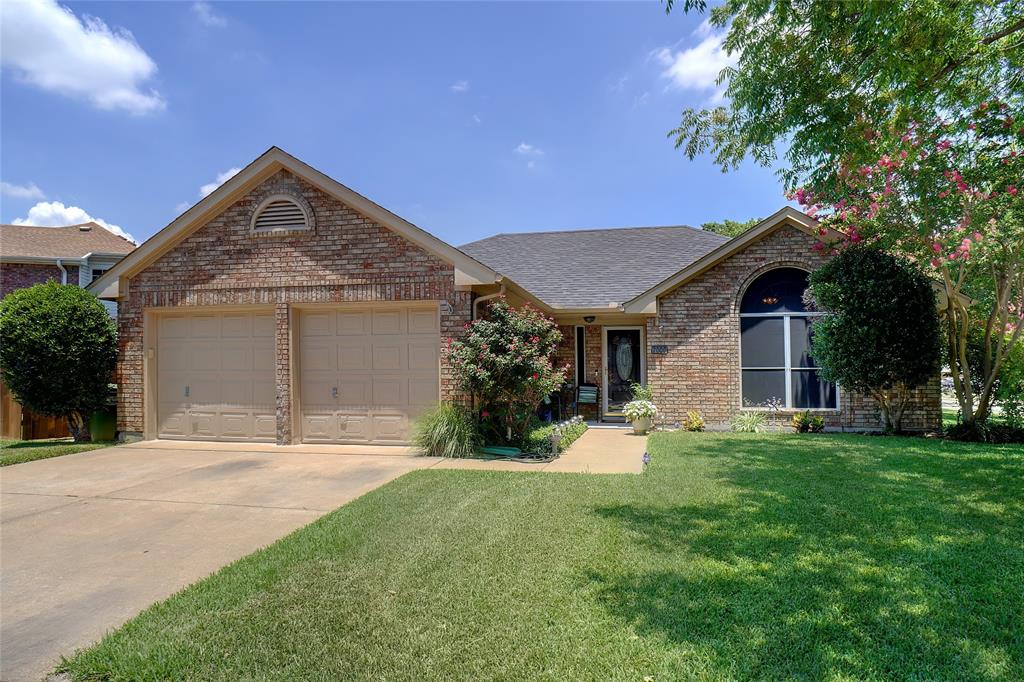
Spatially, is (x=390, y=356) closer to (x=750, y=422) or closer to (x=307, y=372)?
(x=307, y=372)

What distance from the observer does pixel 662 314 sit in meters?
11.7

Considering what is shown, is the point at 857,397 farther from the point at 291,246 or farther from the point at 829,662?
the point at 291,246

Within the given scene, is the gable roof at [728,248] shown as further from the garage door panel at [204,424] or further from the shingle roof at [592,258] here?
the garage door panel at [204,424]

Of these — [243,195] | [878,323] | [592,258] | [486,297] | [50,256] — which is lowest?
[878,323]

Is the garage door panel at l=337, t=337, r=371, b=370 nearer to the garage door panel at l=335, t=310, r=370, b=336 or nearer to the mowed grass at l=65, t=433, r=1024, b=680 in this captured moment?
the garage door panel at l=335, t=310, r=370, b=336

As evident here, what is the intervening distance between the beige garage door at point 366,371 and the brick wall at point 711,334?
5.40 m

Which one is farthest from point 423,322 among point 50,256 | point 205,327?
point 50,256

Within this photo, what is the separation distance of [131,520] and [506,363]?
16.8 feet

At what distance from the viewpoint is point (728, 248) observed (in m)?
11.2

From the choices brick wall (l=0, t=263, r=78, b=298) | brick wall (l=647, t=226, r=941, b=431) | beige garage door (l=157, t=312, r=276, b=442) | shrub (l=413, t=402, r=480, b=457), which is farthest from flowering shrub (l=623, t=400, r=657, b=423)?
brick wall (l=0, t=263, r=78, b=298)

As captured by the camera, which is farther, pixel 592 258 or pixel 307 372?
pixel 592 258

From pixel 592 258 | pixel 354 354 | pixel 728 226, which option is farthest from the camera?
pixel 728 226

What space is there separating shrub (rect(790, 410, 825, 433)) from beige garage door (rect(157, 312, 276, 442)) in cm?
1061

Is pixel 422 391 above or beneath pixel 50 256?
beneath
